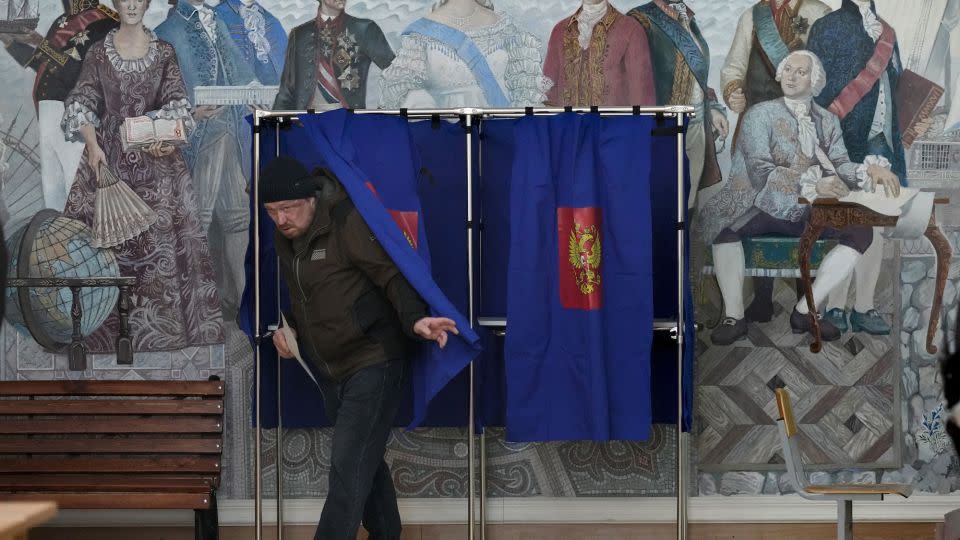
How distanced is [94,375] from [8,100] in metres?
1.12

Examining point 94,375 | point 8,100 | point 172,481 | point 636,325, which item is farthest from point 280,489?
point 8,100

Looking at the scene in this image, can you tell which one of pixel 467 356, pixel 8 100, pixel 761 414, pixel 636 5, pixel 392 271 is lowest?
pixel 761 414

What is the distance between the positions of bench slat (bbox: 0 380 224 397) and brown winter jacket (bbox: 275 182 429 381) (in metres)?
0.81

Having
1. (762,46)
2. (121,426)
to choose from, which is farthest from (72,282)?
(762,46)

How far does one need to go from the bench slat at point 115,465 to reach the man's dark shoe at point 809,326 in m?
2.26

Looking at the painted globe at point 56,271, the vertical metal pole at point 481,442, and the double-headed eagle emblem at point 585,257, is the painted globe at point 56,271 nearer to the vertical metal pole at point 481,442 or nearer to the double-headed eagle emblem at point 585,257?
the vertical metal pole at point 481,442

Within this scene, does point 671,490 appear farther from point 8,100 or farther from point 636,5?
point 8,100

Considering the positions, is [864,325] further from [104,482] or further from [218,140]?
[104,482]

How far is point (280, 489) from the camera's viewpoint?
470 centimetres

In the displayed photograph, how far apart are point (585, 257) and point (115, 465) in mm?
1891

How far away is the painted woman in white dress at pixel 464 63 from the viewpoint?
15.6 feet

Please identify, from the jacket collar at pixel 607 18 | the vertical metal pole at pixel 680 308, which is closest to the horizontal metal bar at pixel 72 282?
the jacket collar at pixel 607 18

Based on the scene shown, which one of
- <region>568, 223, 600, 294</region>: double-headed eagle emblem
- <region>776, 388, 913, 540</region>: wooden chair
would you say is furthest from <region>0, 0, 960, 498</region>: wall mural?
<region>776, 388, 913, 540</region>: wooden chair

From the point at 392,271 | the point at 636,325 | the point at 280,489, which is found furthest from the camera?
the point at 280,489
